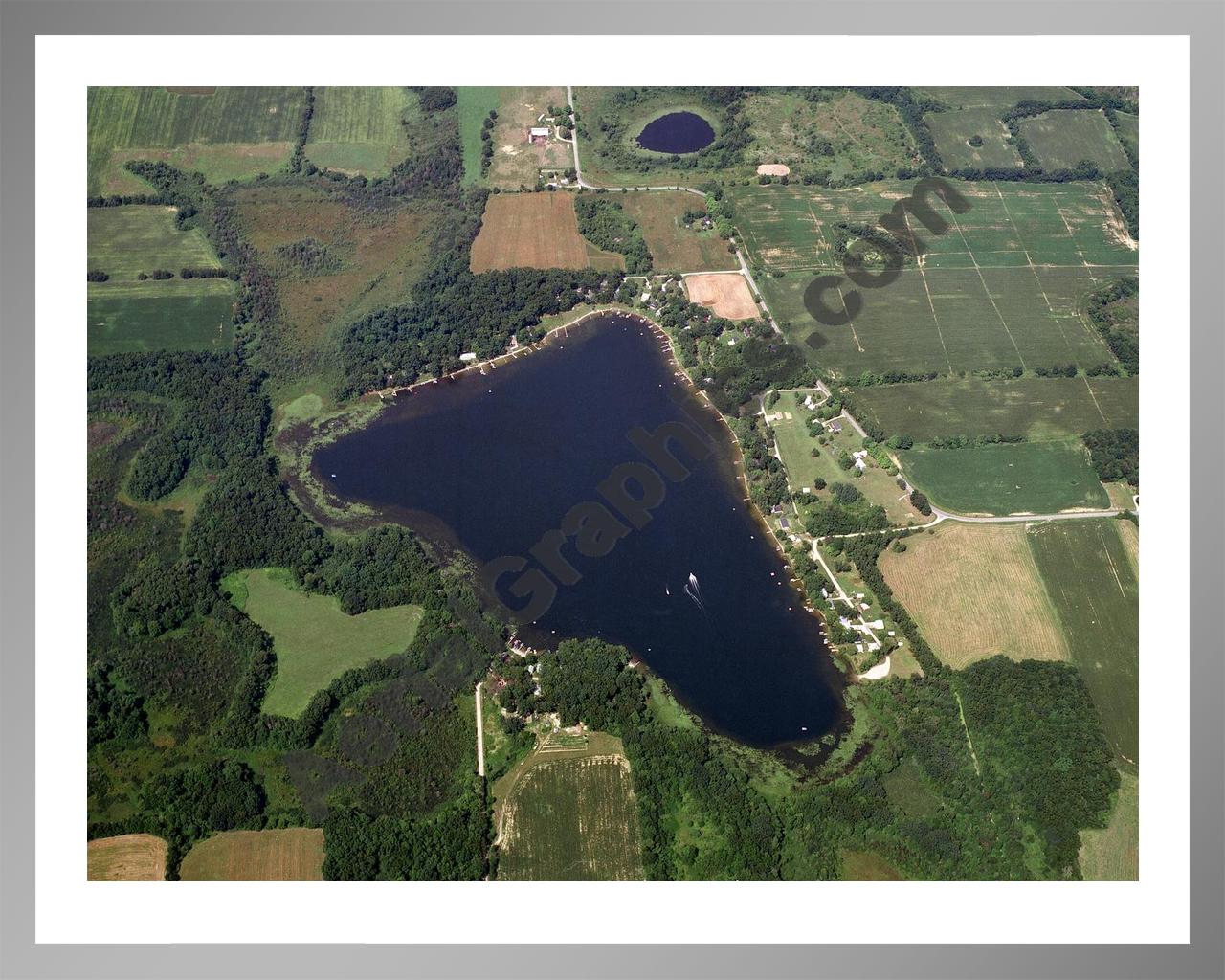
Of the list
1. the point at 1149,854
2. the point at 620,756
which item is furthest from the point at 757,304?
the point at 1149,854

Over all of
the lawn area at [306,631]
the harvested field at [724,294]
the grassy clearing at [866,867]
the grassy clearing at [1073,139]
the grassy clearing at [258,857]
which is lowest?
the grassy clearing at [866,867]

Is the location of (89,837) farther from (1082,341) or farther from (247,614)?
(1082,341)

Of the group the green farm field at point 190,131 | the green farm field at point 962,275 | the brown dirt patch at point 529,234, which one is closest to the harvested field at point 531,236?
the brown dirt patch at point 529,234

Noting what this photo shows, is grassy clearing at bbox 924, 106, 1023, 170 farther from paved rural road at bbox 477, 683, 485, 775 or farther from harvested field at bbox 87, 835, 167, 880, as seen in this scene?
harvested field at bbox 87, 835, 167, 880

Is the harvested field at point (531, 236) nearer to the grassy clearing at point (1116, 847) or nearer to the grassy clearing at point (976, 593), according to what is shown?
the grassy clearing at point (976, 593)

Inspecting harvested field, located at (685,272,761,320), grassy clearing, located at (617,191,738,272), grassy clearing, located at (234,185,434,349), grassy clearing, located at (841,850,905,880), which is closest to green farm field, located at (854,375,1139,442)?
harvested field, located at (685,272,761,320)

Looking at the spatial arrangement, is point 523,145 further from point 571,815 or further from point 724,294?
point 571,815

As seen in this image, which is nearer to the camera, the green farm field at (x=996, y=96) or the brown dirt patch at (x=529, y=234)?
the brown dirt patch at (x=529, y=234)
